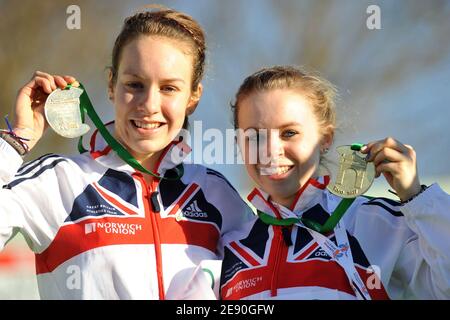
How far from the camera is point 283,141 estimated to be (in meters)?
2.62

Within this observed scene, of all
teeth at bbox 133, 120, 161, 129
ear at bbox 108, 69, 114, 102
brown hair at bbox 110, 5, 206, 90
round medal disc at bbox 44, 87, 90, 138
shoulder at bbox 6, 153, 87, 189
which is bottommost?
shoulder at bbox 6, 153, 87, 189

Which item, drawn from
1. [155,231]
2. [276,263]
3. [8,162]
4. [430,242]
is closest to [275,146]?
[276,263]

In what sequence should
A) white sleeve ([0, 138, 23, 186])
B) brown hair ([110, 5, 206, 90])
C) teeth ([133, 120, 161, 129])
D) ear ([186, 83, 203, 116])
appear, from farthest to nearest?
ear ([186, 83, 203, 116]) < brown hair ([110, 5, 206, 90]) < teeth ([133, 120, 161, 129]) < white sleeve ([0, 138, 23, 186])

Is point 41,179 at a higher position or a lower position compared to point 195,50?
lower

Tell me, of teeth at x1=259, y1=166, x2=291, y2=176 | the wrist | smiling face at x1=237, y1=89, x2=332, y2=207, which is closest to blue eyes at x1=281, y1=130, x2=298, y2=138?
smiling face at x1=237, y1=89, x2=332, y2=207

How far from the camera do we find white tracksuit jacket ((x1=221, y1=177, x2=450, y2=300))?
238 cm

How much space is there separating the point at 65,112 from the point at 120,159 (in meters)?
0.31

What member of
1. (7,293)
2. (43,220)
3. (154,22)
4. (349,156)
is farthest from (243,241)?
(7,293)

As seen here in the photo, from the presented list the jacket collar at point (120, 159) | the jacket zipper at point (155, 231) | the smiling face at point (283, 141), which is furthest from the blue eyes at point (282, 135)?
the jacket zipper at point (155, 231)

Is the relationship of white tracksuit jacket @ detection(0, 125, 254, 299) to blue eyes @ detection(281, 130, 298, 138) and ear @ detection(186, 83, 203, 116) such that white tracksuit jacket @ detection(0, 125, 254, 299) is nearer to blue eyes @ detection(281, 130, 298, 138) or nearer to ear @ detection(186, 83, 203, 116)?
ear @ detection(186, 83, 203, 116)

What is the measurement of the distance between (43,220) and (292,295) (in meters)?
1.04

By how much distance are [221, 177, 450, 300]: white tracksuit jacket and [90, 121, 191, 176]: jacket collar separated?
16.6 inches
